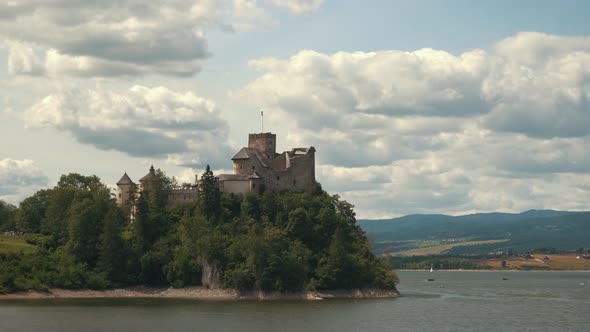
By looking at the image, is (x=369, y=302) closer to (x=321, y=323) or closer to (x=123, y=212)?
(x=321, y=323)

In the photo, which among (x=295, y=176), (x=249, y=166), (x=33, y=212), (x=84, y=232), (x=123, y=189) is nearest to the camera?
(x=84, y=232)

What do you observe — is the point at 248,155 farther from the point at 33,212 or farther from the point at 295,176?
the point at 33,212

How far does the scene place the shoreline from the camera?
112938 mm

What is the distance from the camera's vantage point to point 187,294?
382ft

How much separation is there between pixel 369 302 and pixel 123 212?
41029 millimetres

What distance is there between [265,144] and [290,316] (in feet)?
139

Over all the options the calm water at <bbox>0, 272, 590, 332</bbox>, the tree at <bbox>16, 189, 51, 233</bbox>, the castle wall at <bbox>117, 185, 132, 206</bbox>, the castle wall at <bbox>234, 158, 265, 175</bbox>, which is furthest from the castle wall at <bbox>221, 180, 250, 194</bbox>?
the tree at <bbox>16, 189, 51, 233</bbox>

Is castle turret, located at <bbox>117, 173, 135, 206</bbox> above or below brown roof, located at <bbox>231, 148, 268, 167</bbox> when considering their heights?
below

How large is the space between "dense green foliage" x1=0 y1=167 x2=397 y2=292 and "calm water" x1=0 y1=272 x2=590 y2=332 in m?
6.13

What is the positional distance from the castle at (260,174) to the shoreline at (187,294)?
15868 mm

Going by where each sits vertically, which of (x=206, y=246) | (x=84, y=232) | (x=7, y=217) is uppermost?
(x=7, y=217)

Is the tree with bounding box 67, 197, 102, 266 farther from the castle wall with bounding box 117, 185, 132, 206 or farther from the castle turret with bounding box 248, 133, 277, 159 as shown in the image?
the castle turret with bounding box 248, 133, 277, 159

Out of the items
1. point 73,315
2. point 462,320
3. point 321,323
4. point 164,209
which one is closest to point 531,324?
point 462,320

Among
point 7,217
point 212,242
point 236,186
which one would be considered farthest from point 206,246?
point 7,217
